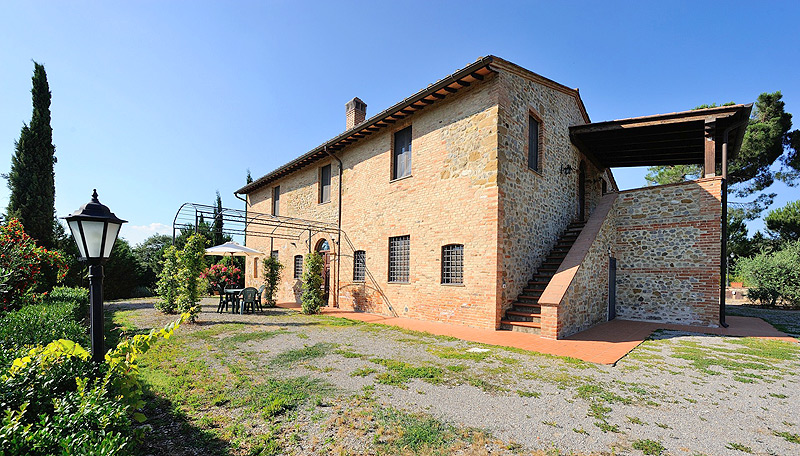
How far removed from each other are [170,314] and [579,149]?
14596 millimetres

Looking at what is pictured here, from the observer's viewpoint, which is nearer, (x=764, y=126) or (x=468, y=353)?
(x=468, y=353)

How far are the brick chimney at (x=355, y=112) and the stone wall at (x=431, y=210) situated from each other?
218 centimetres

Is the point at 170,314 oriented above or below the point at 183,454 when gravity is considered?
below

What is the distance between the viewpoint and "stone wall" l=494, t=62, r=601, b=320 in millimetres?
8492

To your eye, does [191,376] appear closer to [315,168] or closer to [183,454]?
[183,454]

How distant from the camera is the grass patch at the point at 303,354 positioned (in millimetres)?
5616

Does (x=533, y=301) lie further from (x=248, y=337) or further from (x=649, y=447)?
(x=248, y=337)

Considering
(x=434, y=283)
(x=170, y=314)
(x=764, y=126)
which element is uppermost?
(x=764, y=126)

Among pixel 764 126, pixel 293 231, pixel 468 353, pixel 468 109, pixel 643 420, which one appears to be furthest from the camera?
pixel 764 126

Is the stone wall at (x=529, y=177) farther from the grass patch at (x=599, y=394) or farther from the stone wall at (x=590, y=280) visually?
the grass patch at (x=599, y=394)

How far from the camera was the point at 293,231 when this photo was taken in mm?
15930

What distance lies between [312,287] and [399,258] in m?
3.25

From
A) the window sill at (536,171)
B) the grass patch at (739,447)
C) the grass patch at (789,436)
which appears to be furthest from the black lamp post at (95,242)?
the window sill at (536,171)

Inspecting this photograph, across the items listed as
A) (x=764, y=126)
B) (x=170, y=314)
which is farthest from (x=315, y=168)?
(x=764, y=126)
